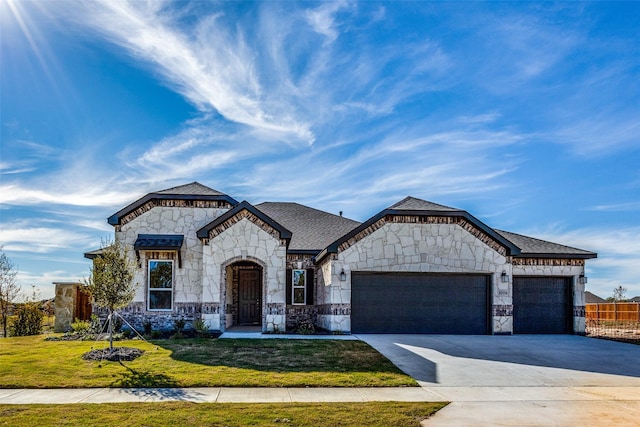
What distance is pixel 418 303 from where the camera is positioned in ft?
63.1

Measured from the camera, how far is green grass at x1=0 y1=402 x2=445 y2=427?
7656 millimetres

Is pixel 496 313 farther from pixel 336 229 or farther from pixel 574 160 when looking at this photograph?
pixel 336 229

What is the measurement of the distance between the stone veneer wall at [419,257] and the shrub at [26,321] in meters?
10.9

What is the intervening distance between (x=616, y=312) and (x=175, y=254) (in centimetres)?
2216

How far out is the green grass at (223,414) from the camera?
25.1ft

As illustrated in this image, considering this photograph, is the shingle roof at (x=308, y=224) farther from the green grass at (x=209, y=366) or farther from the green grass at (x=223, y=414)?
the green grass at (x=223, y=414)

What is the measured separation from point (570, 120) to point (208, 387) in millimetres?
13983

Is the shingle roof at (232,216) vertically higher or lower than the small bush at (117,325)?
higher

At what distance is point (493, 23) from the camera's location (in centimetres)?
1456

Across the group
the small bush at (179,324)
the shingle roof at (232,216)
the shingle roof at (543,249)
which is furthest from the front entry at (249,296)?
the shingle roof at (543,249)

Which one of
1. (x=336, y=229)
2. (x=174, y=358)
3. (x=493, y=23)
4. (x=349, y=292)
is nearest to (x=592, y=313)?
(x=336, y=229)

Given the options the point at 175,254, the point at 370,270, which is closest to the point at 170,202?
the point at 175,254

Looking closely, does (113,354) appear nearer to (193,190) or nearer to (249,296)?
(193,190)

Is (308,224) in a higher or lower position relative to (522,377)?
higher
